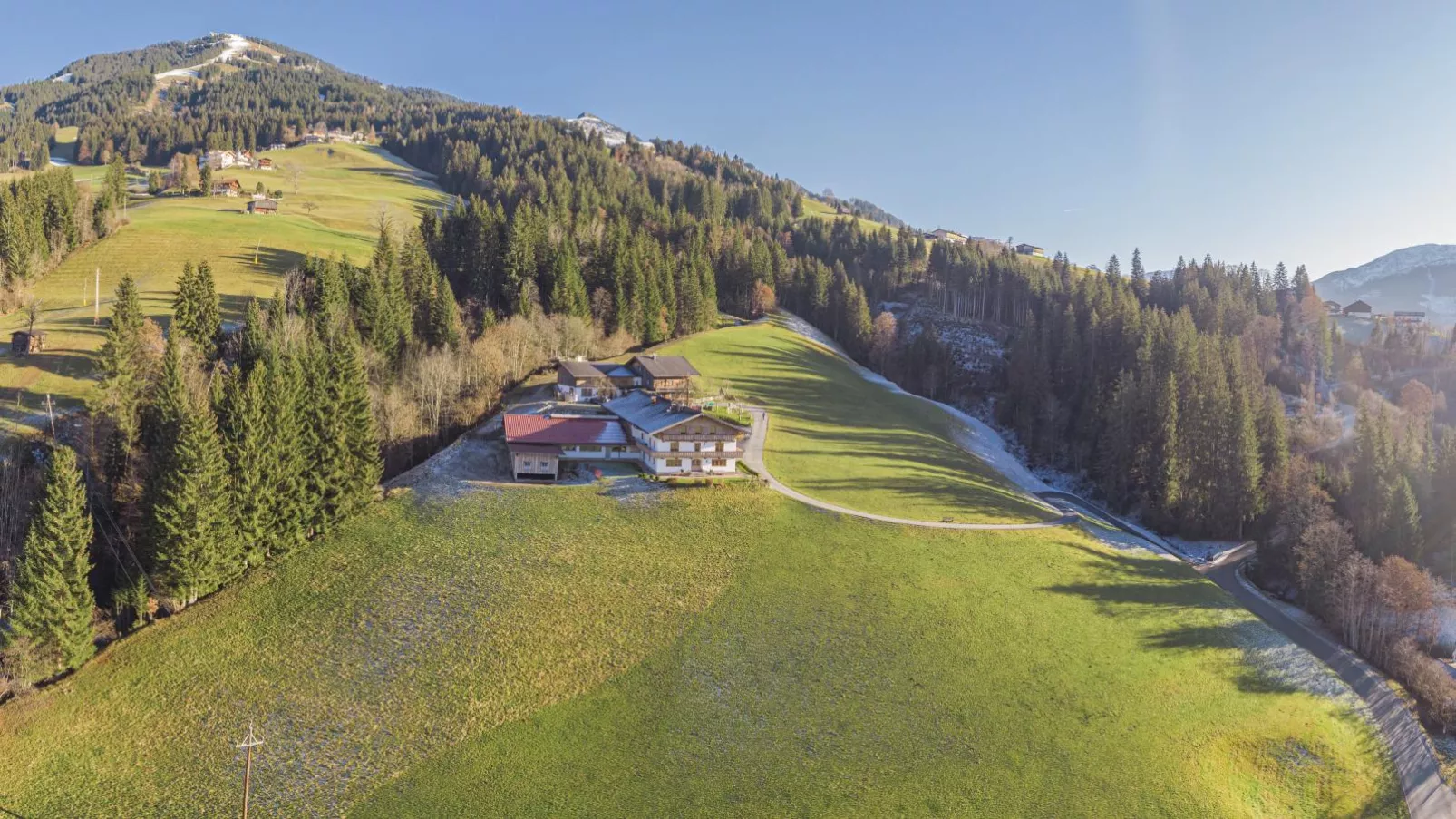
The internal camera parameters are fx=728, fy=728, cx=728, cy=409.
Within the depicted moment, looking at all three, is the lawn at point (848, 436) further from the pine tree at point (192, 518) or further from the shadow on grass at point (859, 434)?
the pine tree at point (192, 518)

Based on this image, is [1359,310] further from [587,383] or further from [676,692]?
[676,692]

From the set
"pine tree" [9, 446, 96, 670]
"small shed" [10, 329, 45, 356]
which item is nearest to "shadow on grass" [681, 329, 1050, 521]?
"pine tree" [9, 446, 96, 670]

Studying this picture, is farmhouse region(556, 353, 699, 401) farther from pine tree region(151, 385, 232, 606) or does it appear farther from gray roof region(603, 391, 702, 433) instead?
pine tree region(151, 385, 232, 606)

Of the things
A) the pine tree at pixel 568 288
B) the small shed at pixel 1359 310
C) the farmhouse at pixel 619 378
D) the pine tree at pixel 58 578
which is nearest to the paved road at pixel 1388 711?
the farmhouse at pixel 619 378

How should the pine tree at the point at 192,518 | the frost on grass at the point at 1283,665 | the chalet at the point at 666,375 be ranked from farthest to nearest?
1. the chalet at the point at 666,375
2. the frost on grass at the point at 1283,665
3. the pine tree at the point at 192,518

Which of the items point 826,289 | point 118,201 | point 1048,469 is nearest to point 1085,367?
point 1048,469

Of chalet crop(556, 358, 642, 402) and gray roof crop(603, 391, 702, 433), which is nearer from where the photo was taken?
gray roof crop(603, 391, 702, 433)
